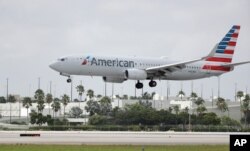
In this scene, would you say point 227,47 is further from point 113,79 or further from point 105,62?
point 105,62

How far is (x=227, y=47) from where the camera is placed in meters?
112

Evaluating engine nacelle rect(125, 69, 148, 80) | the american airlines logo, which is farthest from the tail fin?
the american airlines logo

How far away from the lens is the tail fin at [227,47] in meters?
108

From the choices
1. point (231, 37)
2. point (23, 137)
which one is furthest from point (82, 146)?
point (231, 37)

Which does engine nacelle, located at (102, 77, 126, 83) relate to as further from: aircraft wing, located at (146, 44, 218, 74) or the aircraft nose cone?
the aircraft nose cone

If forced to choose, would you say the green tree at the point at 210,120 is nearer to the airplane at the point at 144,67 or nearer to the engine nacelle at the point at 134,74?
the airplane at the point at 144,67

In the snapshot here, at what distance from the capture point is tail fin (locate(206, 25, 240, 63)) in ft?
353

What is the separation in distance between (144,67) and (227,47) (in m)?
16.9

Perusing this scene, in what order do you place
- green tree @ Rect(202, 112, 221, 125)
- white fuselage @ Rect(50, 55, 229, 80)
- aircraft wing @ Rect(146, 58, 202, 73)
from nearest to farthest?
1. white fuselage @ Rect(50, 55, 229, 80)
2. aircraft wing @ Rect(146, 58, 202, 73)
3. green tree @ Rect(202, 112, 221, 125)

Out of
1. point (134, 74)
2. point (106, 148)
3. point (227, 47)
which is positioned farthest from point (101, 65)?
point (106, 148)

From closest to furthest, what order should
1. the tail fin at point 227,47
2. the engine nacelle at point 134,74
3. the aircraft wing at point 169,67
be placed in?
the engine nacelle at point 134,74 → the aircraft wing at point 169,67 → the tail fin at point 227,47

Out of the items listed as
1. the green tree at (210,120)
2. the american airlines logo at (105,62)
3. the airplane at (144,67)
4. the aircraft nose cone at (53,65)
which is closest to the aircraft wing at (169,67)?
the airplane at (144,67)

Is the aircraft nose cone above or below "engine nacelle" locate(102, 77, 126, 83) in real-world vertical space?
above

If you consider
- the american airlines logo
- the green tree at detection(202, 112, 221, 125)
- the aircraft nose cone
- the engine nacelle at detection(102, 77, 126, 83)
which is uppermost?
the american airlines logo
